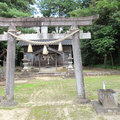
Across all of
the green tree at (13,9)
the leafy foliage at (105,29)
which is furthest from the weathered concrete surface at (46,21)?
the green tree at (13,9)

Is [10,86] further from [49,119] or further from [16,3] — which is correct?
[16,3]

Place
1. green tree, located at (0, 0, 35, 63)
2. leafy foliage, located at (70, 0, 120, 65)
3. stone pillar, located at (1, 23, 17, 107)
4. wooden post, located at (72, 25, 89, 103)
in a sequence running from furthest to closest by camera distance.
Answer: green tree, located at (0, 0, 35, 63) → leafy foliage, located at (70, 0, 120, 65) → wooden post, located at (72, 25, 89, 103) → stone pillar, located at (1, 23, 17, 107)

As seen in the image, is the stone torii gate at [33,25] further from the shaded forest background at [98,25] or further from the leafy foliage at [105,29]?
the leafy foliage at [105,29]

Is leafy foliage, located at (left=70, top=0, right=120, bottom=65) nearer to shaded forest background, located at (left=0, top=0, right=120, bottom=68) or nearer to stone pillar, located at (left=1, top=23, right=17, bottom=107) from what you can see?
shaded forest background, located at (left=0, top=0, right=120, bottom=68)

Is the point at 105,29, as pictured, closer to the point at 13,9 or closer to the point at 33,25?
the point at 33,25

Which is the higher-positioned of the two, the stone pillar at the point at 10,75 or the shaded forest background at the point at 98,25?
the shaded forest background at the point at 98,25

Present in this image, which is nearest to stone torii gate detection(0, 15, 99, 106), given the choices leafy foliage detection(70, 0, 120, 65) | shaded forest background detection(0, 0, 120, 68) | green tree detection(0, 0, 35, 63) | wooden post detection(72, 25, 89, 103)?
wooden post detection(72, 25, 89, 103)

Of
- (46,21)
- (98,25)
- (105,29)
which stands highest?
(98,25)

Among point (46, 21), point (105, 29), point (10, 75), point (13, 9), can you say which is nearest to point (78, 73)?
point (46, 21)

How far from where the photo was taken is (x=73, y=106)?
395 centimetres

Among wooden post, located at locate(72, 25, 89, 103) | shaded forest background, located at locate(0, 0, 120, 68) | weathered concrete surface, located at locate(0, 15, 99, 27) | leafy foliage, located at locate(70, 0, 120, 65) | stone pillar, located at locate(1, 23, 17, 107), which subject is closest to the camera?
stone pillar, located at locate(1, 23, 17, 107)

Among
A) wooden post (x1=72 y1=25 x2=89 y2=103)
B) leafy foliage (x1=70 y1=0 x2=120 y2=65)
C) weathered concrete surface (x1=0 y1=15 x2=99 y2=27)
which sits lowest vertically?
wooden post (x1=72 y1=25 x2=89 y2=103)

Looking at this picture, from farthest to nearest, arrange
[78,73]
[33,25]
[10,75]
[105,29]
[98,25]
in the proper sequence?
[98,25], [105,29], [33,25], [78,73], [10,75]

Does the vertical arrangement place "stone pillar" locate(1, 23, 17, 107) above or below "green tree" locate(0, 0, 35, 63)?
below
